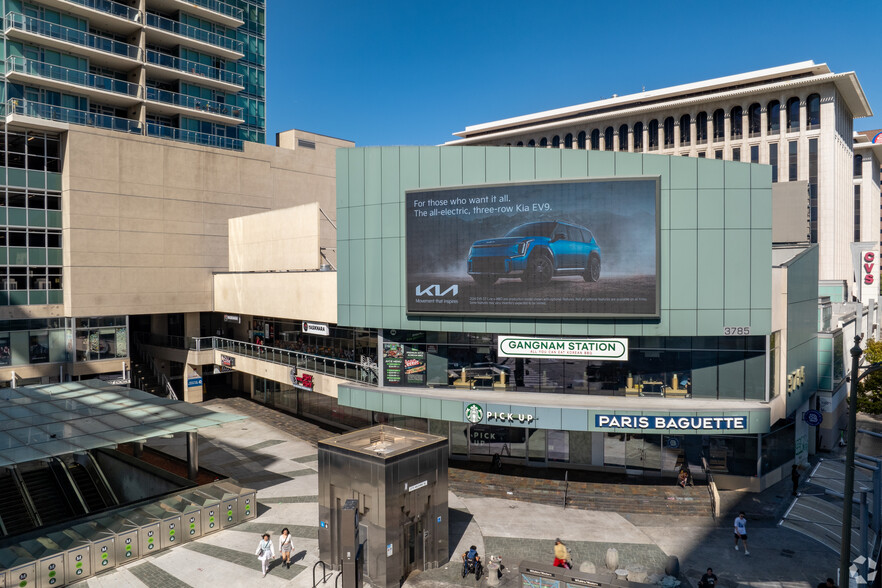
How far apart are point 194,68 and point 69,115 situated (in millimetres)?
12151

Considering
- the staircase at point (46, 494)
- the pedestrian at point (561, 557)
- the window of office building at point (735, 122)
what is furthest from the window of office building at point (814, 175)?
the staircase at point (46, 494)

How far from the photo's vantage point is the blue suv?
88.5 feet

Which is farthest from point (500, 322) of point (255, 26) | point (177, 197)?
point (255, 26)

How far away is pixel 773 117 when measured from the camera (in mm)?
72875

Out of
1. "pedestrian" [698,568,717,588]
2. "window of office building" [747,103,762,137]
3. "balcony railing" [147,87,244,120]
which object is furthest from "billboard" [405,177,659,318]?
"window of office building" [747,103,762,137]

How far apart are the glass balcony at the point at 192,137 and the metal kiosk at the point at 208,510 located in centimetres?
3227

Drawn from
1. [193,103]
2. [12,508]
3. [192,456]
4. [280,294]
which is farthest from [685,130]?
[12,508]

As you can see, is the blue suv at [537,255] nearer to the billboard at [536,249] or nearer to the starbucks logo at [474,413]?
the billboard at [536,249]

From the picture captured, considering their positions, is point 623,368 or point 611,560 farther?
point 623,368

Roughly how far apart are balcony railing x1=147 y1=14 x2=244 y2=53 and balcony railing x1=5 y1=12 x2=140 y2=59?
3.14 meters

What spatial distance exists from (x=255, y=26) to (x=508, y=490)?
179 feet

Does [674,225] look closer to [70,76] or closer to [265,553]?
[265,553]

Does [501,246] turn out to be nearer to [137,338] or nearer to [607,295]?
[607,295]

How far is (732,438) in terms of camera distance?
94.5ft
